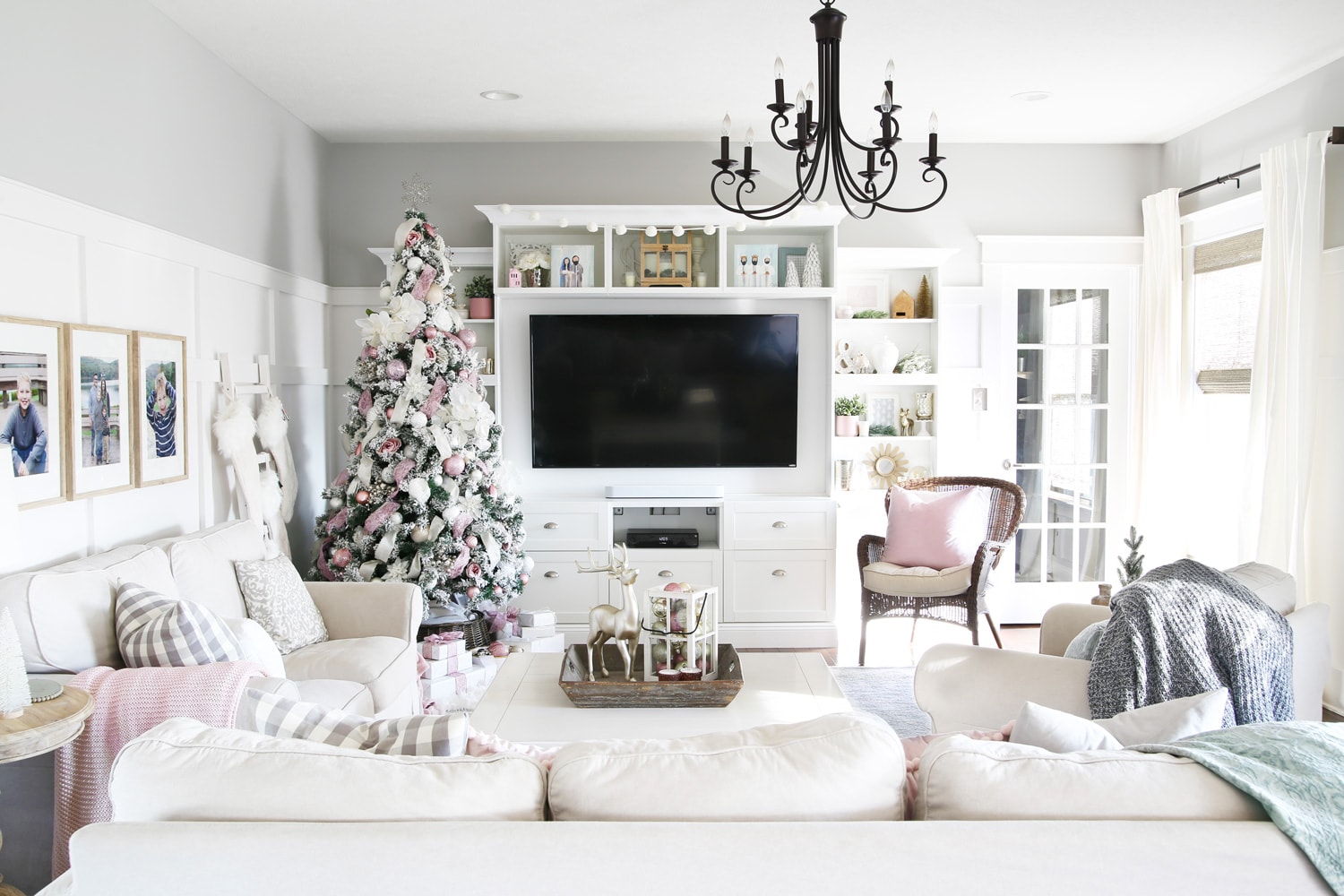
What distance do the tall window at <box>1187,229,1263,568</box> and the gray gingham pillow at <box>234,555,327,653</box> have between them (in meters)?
4.01

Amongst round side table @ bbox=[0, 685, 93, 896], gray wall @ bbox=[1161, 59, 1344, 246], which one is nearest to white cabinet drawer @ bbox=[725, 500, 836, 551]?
gray wall @ bbox=[1161, 59, 1344, 246]

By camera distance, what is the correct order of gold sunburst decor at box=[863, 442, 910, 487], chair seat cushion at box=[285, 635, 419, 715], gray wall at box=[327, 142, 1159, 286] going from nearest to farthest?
1. chair seat cushion at box=[285, 635, 419, 715]
2. gray wall at box=[327, 142, 1159, 286]
3. gold sunburst decor at box=[863, 442, 910, 487]

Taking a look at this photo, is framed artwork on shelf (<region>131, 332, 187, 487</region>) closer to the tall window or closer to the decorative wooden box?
the decorative wooden box

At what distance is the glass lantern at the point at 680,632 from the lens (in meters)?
2.88

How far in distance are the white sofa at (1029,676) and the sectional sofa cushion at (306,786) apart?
1.48 metres

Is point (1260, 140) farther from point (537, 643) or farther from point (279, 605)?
point (279, 605)

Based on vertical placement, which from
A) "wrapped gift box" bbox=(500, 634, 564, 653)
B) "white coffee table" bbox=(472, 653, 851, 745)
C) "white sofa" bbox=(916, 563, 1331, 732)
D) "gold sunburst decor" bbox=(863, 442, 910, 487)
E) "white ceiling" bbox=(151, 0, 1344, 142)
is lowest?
"wrapped gift box" bbox=(500, 634, 564, 653)

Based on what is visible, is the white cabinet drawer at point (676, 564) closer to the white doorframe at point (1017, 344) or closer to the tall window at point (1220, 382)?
the white doorframe at point (1017, 344)

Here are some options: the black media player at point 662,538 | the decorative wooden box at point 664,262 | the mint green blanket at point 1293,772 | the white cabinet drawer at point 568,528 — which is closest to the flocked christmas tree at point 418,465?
the white cabinet drawer at point 568,528

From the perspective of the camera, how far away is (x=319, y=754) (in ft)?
4.64

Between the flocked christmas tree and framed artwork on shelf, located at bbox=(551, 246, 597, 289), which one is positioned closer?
the flocked christmas tree

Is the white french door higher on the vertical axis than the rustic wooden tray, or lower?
higher

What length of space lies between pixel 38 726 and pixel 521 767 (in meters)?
1.10

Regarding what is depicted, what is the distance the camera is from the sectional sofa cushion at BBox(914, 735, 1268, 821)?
4.45ft
